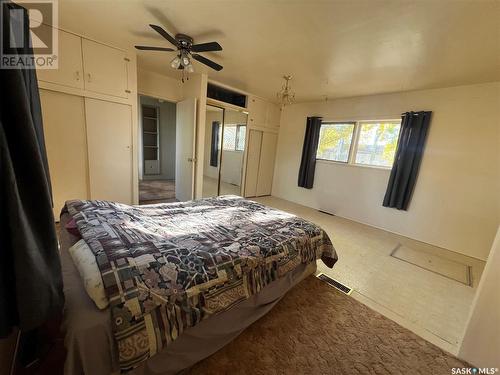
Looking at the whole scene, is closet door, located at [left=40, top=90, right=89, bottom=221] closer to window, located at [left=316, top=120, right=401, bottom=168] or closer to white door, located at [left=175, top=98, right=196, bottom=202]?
white door, located at [left=175, top=98, right=196, bottom=202]

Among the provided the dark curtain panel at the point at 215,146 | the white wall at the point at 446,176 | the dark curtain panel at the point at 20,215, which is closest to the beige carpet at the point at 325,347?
the dark curtain panel at the point at 20,215

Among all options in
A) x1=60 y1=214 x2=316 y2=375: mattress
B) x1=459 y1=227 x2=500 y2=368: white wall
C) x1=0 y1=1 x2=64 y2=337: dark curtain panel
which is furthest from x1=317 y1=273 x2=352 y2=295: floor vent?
x1=0 y1=1 x2=64 y2=337: dark curtain panel

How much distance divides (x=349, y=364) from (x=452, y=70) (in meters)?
3.44

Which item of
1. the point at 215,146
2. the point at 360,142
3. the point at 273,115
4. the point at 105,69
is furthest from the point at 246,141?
the point at 105,69

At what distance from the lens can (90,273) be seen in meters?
0.92

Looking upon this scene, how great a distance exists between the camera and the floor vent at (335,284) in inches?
77.7

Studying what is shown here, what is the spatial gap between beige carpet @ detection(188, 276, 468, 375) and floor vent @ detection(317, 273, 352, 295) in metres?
0.23

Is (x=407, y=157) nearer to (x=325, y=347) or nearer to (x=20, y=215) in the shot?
(x=325, y=347)

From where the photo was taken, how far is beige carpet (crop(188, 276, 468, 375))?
4.06 ft

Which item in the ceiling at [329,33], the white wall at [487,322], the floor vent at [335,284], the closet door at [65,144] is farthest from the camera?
the closet door at [65,144]

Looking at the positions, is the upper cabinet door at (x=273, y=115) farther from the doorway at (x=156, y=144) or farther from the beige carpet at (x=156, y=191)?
the beige carpet at (x=156, y=191)

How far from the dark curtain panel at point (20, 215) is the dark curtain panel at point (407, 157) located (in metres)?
4.27

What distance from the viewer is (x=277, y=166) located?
5.46 metres

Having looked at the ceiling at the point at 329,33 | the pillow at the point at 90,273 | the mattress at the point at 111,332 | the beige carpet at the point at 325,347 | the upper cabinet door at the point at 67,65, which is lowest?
the beige carpet at the point at 325,347
